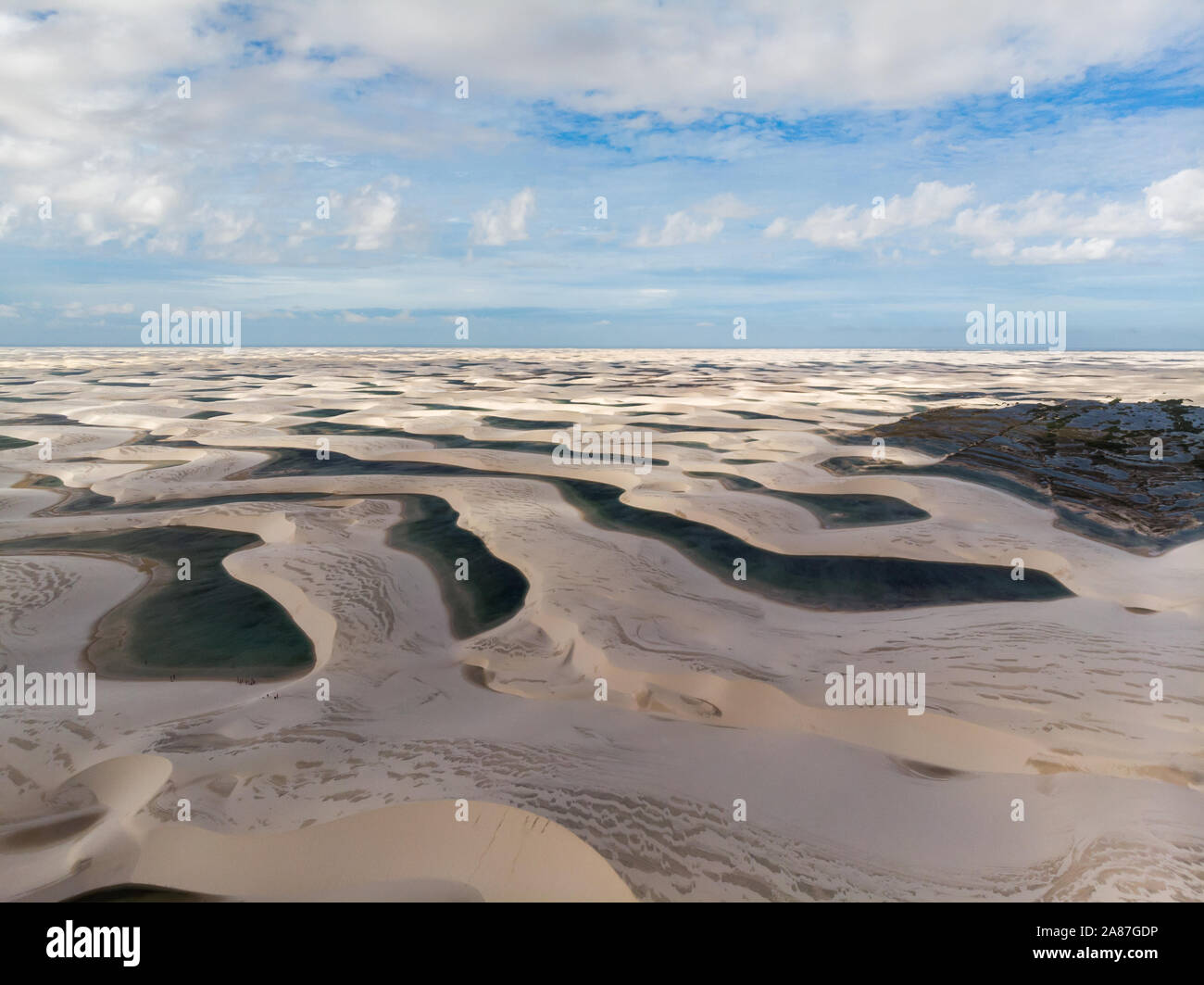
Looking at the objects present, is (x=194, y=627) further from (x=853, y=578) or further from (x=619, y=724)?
(x=853, y=578)

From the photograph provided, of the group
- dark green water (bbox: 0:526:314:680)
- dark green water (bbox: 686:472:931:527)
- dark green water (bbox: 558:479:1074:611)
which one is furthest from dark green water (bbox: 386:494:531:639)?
dark green water (bbox: 686:472:931:527)

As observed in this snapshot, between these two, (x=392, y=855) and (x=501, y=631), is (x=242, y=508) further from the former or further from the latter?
(x=392, y=855)

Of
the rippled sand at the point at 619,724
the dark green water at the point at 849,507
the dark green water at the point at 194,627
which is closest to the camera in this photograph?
the rippled sand at the point at 619,724
